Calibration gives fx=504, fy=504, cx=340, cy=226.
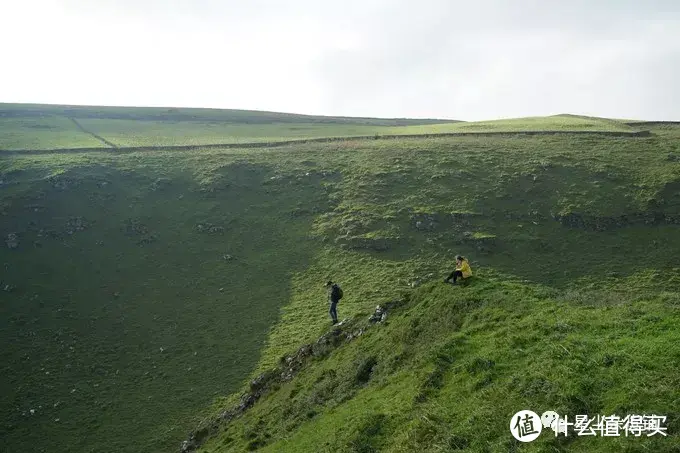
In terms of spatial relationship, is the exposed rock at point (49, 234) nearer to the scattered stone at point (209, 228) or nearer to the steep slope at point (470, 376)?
the scattered stone at point (209, 228)

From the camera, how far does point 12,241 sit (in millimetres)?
41500

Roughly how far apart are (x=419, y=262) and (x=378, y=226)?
7040mm

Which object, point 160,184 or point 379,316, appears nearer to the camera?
point 379,316

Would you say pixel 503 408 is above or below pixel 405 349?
above

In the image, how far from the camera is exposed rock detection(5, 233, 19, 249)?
135ft

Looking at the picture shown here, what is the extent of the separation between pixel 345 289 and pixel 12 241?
27962 millimetres

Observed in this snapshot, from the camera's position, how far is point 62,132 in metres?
77.7

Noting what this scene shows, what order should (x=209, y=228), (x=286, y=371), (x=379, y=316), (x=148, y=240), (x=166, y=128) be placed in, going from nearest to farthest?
(x=379, y=316) → (x=286, y=371) → (x=148, y=240) → (x=209, y=228) → (x=166, y=128)

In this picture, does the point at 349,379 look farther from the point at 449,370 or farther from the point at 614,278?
the point at 614,278

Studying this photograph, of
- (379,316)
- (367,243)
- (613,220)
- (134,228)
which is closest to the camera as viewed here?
(379,316)

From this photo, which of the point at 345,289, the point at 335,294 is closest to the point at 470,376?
the point at 335,294

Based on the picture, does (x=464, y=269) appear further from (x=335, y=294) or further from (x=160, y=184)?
(x=160, y=184)

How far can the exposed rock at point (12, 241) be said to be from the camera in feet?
135

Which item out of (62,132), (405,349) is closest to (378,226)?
(405,349)
